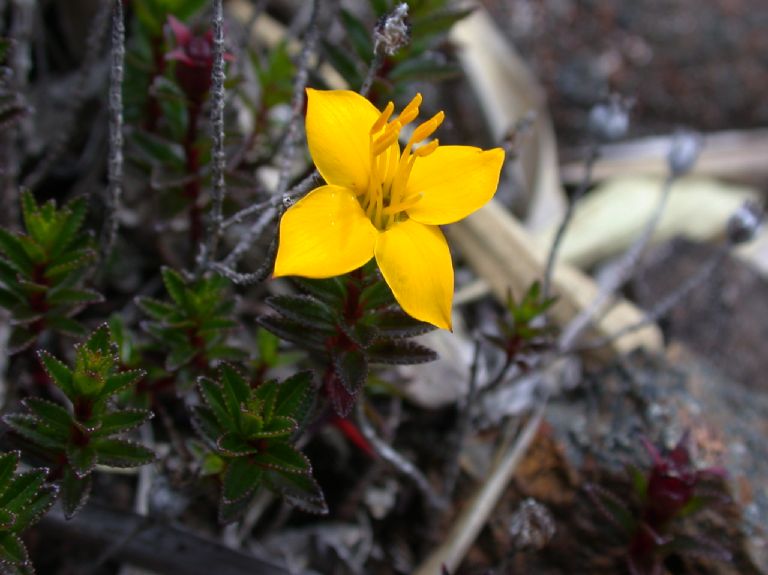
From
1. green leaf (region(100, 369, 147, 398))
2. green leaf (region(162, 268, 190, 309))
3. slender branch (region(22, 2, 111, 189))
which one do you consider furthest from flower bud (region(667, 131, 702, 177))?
green leaf (region(100, 369, 147, 398))

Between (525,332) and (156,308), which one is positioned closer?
(156,308)

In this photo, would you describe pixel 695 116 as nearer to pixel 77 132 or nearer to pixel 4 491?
pixel 77 132

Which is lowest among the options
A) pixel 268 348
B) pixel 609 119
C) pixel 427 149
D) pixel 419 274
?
pixel 609 119

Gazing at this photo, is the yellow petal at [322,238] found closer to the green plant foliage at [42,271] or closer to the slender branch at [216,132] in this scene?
the slender branch at [216,132]

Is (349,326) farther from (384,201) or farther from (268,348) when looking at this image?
(268,348)

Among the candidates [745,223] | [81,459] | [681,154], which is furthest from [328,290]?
[681,154]


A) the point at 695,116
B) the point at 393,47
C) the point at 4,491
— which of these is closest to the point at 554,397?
the point at 393,47

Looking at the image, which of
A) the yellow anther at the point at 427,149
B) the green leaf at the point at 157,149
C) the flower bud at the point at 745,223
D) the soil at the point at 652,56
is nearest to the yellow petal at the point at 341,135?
the yellow anther at the point at 427,149
